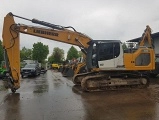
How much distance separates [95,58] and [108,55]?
816 millimetres

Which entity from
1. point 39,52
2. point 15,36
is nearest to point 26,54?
point 39,52

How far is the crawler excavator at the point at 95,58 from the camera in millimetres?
16031

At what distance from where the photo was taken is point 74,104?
38.5ft

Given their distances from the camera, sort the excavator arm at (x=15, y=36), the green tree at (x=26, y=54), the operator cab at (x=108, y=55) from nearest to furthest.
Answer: the excavator arm at (x=15, y=36) → the operator cab at (x=108, y=55) → the green tree at (x=26, y=54)

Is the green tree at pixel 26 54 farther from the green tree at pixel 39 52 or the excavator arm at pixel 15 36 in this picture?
the excavator arm at pixel 15 36

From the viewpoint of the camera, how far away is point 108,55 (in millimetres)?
16688

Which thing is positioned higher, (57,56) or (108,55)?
(57,56)

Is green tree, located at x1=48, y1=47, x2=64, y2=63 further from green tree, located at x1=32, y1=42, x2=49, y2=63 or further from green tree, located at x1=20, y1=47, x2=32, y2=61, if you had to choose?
green tree, located at x1=20, y1=47, x2=32, y2=61

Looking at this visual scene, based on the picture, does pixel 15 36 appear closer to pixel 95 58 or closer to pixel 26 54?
pixel 95 58

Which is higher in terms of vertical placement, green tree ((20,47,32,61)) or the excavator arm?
green tree ((20,47,32,61))

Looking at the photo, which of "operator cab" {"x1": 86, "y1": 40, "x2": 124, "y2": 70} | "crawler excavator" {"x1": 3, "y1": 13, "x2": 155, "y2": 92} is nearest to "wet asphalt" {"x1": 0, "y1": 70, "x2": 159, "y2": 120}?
"crawler excavator" {"x1": 3, "y1": 13, "x2": 155, "y2": 92}

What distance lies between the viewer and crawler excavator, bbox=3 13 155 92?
52.6 ft

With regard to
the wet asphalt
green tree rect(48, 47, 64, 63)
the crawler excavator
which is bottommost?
the wet asphalt

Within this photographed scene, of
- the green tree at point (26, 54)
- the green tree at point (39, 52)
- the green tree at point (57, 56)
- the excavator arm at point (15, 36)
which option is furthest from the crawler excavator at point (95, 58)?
the green tree at point (26, 54)
